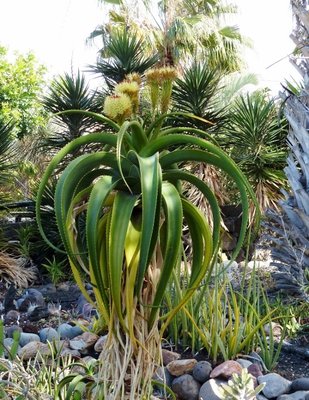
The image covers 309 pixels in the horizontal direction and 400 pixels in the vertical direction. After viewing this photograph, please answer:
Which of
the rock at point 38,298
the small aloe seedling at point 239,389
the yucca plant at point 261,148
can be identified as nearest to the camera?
the small aloe seedling at point 239,389

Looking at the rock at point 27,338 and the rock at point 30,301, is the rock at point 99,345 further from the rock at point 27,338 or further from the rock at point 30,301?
the rock at point 30,301

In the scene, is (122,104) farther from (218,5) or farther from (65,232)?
(218,5)

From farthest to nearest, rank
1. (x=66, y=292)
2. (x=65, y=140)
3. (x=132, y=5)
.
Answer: (x=132, y=5), (x=65, y=140), (x=66, y=292)

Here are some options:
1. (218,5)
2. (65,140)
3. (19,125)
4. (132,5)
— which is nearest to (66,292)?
(65,140)

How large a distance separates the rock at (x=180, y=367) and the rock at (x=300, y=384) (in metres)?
0.61

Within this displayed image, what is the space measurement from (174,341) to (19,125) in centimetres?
1494

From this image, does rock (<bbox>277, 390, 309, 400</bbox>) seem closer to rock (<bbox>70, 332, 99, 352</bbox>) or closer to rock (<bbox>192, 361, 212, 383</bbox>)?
rock (<bbox>192, 361, 212, 383</bbox>)

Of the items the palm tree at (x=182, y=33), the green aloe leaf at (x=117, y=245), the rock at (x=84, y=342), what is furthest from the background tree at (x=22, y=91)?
the green aloe leaf at (x=117, y=245)

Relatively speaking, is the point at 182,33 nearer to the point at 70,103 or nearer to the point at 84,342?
the point at 70,103

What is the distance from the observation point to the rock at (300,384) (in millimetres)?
3723

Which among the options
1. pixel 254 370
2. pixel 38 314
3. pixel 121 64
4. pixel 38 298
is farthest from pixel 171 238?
pixel 121 64

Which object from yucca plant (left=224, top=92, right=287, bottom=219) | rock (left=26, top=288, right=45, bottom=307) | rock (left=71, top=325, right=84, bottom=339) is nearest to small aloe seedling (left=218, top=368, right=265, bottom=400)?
rock (left=71, top=325, right=84, bottom=339)

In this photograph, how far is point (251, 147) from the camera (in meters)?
10.1

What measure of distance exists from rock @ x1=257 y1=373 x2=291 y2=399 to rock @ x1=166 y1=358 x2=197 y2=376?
42 centimetres
